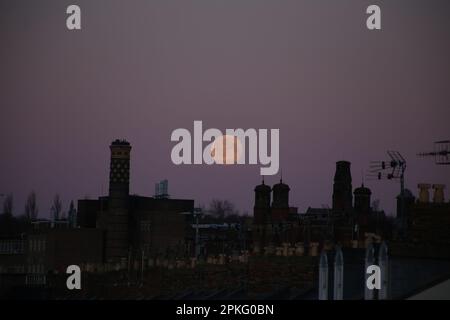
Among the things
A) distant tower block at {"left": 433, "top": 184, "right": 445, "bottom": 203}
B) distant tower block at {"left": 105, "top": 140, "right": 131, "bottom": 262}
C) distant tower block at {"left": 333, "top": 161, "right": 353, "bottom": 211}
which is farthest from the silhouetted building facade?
distant tower block at {"left": 433, "top": 184, "right": 445, "bottom": 203}

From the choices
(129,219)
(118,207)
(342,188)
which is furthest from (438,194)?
(129,219)

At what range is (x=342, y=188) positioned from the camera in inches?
2060

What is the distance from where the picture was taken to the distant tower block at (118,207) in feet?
204

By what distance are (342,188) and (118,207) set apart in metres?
17.1

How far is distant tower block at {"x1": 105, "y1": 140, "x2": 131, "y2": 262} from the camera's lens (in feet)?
204

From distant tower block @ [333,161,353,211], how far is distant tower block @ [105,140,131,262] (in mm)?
13038

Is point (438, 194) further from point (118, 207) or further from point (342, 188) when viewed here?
point (118, 207)

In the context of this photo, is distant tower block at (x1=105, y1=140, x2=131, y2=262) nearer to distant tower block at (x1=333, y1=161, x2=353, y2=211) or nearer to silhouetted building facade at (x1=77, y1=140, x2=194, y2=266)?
silhouetted building facade at (x1=77, y1=140, x2=194, y2=266)

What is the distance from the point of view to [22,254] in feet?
202

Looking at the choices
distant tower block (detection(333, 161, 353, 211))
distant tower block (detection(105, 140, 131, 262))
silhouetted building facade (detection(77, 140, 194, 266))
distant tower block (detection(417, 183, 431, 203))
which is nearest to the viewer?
distant tower block (detection(417, 183, 431, 203))
